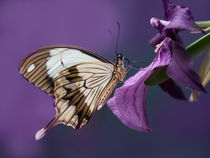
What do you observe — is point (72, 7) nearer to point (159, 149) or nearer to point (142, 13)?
point (142, 13)

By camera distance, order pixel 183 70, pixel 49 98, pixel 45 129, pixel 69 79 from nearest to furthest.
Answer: pixel 183 70
pixel 45 129
pixel 69 79
pixel 49 98

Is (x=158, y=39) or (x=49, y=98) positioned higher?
(x=158, y=39)

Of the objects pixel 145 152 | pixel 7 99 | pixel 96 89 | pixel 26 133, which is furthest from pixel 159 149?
pixel 96 89

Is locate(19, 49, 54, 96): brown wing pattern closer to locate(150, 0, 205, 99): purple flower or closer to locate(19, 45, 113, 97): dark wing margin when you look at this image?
locate(19, 45, 113, 97): dark wing margin

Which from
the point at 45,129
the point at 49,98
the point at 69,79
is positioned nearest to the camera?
the point at 45,129

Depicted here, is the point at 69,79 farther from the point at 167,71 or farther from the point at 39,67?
the point at 167,71

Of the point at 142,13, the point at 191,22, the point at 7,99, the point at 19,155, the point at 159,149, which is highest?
the point at 191,22

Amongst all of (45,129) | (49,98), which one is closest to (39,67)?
(45,129)

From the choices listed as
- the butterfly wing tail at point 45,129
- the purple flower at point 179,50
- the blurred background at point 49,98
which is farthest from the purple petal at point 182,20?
the blurred background at point 49,98
